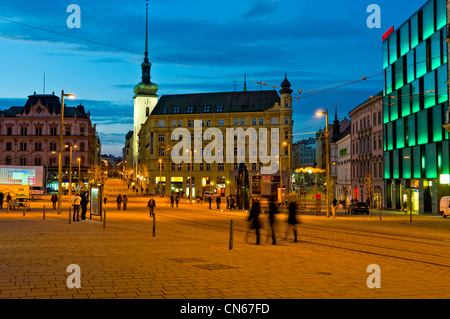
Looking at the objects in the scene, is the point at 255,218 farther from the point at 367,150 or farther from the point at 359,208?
the point at 367,150

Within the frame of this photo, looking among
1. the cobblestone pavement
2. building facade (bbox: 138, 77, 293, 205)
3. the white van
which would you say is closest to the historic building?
building facade (bbox: 138, 77, 293, 205)

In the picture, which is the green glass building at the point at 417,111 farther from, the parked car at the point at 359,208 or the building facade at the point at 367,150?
the parked car at the point at 359,208

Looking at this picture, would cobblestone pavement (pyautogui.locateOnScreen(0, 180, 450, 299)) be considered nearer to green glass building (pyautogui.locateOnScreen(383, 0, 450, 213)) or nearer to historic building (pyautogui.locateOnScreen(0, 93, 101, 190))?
green glass building (pyautogui.locateOnScreen(383, 0, 450, 213))

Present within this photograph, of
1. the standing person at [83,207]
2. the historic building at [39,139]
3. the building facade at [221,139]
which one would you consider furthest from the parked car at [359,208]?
the historic building at [39,139]

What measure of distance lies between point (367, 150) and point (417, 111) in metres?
17.1

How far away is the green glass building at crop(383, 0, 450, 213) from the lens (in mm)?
44812

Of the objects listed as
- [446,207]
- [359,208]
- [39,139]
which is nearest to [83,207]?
[446,207]

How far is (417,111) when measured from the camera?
49656mm

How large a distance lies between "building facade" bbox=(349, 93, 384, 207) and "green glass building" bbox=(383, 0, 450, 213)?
6.98 feet

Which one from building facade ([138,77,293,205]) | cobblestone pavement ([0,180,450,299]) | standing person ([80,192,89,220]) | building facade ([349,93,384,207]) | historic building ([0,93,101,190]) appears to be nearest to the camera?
cobblestone pavement ([0,180,450,299])

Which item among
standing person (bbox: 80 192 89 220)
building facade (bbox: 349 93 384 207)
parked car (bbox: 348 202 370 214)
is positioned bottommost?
parked car (bbox: 348 202 370 214)

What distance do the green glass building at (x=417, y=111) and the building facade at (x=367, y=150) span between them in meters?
2.13

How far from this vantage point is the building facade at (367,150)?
199 ft
